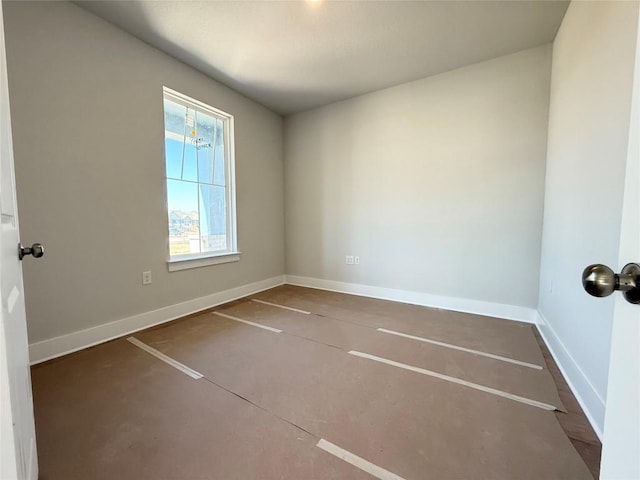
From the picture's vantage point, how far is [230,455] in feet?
3.89

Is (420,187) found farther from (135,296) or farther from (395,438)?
(135,296)

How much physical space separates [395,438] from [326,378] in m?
0.58

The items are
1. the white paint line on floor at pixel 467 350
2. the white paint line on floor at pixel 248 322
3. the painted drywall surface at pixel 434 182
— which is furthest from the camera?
the painted drywall surface at pixel 434 182

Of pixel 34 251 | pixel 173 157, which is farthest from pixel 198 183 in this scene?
pixel 34 251

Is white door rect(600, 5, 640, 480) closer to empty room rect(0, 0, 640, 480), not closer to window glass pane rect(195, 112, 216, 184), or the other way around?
empty room rect(0, 0, 640, 480)

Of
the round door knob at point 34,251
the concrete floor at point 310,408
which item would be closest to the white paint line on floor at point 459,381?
the concrete floor at point 310,408

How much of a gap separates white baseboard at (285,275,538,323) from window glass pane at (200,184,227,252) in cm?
140

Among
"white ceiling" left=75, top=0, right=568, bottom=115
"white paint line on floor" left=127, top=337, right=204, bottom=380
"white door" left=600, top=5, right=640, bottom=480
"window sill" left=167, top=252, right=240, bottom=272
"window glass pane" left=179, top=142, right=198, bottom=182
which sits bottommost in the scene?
"white paint line on floor" left=127, top=337, right=204, bottom=380

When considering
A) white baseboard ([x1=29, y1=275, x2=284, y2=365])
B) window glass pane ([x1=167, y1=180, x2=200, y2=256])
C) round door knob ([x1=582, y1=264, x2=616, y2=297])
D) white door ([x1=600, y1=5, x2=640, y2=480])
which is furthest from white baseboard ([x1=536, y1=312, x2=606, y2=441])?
window glass pane ([x1=167, y1=180, x2=200, y2=256])

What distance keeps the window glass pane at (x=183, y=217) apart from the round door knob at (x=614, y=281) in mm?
3104

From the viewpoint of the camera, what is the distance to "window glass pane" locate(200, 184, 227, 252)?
3186 mm

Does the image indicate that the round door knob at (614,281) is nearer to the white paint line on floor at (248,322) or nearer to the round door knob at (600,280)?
the round door knob at (600,280)

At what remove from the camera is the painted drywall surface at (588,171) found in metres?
1.26

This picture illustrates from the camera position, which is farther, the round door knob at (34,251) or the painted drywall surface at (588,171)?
the painted drywall surface at (588,171)
